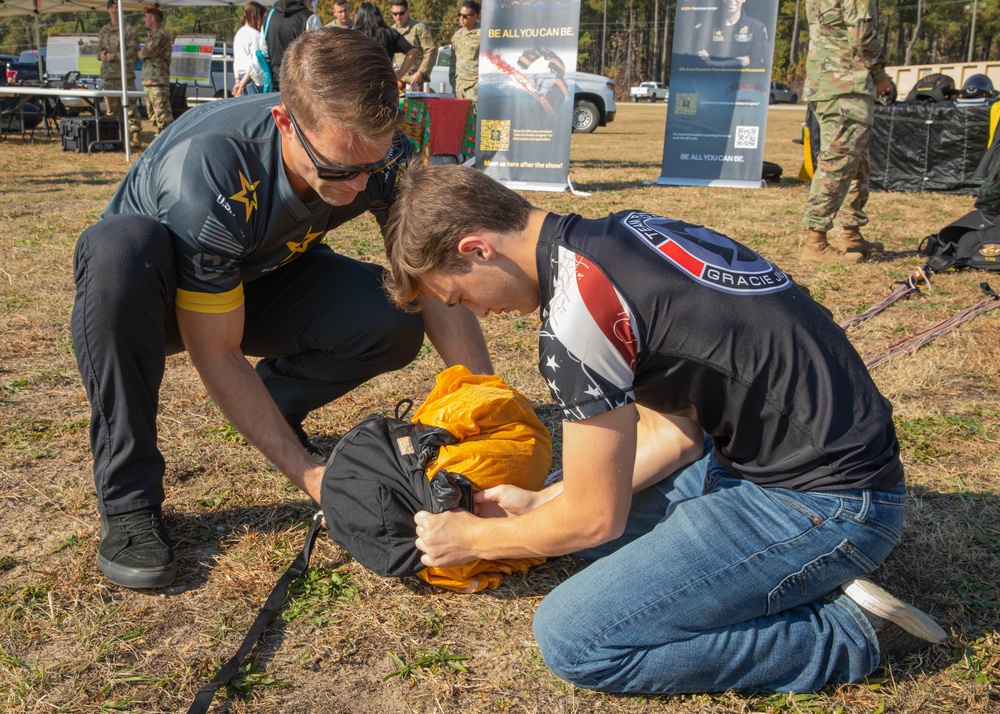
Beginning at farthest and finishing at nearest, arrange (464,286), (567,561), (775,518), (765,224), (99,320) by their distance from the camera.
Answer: (765,224), (567,561), (99,320), (775,518), (464,286)

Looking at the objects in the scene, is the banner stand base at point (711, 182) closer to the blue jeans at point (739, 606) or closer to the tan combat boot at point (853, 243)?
the tan combat boot at point (853, 243)

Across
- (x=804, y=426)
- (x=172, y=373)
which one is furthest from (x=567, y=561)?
(x=172, y=373)

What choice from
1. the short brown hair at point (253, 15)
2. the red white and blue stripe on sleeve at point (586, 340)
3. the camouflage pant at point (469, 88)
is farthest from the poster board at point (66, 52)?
the red white and blue stripe on sleeve at point (586, 340)

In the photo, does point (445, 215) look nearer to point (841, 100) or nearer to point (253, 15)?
point (841, 100)

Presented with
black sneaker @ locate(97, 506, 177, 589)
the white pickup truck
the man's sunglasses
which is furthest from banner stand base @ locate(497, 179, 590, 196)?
the white pickup truck

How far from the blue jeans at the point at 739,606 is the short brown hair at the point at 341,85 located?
1.22m

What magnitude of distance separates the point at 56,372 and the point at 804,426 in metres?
3.26

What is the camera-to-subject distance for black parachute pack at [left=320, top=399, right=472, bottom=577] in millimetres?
2174

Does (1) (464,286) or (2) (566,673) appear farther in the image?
(2) (566,673)

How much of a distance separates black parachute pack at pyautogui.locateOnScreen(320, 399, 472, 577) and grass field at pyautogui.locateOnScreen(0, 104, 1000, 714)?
12 cm

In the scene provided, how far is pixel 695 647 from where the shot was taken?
1.86m

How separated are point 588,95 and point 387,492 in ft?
57.1

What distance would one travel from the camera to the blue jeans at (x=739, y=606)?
72.9 inches

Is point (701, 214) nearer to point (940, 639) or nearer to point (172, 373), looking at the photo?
point (172, 373)
